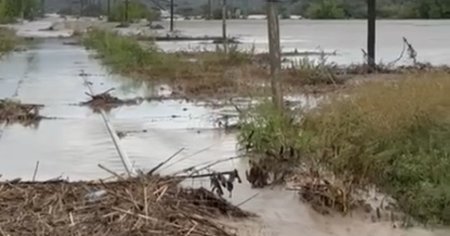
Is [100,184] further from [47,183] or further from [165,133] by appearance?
[165,133]

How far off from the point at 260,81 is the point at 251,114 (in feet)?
21.0

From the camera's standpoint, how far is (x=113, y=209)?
17.4 feet

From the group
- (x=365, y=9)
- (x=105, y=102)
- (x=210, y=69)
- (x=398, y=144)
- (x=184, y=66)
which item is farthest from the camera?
(x=365, y=9)

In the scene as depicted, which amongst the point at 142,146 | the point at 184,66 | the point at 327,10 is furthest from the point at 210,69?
the point at 327,10

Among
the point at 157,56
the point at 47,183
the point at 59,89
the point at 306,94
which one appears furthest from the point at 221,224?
the point at 157,56

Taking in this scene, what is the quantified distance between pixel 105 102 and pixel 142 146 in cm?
349

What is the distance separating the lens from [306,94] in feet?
42.0

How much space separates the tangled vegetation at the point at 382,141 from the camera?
247 inches

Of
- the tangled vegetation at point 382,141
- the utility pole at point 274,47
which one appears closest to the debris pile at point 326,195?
the tangled vegetation at point 382,141

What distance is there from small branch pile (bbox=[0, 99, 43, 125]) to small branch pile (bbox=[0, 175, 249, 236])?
4.24m

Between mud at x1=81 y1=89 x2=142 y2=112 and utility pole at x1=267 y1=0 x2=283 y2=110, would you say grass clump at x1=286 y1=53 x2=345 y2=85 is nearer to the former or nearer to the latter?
mud at x1=81 y1=89 x2=142 y2=112

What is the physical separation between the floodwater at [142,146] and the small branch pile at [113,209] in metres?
0.34

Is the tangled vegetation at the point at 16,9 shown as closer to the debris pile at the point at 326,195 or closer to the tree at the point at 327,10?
the tree at the point at 327,10

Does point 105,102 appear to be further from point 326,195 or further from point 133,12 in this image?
point 133,12
